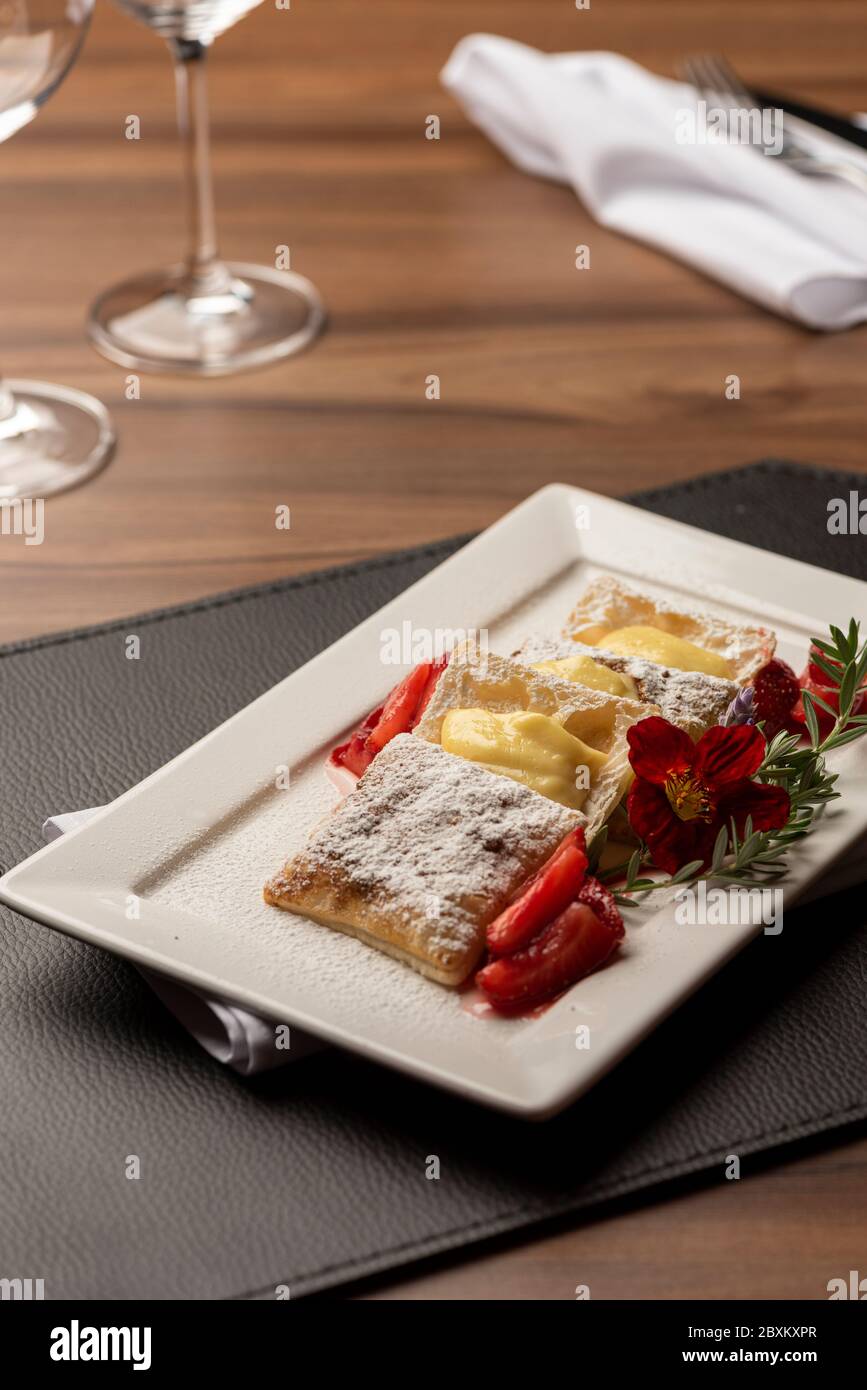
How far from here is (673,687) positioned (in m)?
0.98

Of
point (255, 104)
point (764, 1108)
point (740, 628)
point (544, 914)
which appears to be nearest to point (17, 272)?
point (255, 104)

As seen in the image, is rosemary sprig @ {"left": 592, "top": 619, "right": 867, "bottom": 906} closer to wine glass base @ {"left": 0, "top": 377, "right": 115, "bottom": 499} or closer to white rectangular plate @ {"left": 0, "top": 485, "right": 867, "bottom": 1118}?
white rectangular plate @ {"left": 0, "top": 485, "right": 867, "bottom": 1118}

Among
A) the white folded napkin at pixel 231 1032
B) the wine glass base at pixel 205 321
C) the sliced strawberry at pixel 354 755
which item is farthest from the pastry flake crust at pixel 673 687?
the wine glass base at pixel 205 321

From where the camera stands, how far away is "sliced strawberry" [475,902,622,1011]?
812mm

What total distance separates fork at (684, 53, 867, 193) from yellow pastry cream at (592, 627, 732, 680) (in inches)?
33.2

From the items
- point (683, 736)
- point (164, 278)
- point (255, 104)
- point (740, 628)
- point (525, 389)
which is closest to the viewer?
point (683, 736)

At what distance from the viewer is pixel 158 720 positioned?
111 centimetres

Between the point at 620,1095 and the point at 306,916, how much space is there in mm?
182

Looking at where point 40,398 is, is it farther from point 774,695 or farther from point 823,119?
point 823,119

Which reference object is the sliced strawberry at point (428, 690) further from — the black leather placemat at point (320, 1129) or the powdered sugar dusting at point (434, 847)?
the black leather placemat at point (320, 1129)

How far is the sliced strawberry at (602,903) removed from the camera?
84 centimetres

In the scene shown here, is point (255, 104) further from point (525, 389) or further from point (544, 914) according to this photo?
point (544, 914)

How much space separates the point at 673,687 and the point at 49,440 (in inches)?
26.9

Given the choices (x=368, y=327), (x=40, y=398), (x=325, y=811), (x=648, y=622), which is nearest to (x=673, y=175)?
(x=368, y=327)
